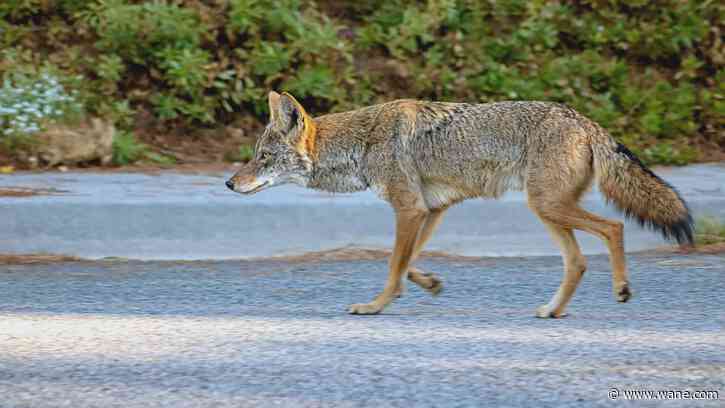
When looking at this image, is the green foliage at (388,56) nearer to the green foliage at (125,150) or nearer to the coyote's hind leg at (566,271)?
the green foliage at (125,150)

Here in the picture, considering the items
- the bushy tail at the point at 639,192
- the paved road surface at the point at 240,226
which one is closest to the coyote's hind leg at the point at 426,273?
the bushy tail at the point at 639,192

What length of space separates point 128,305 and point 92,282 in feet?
→ 2.56

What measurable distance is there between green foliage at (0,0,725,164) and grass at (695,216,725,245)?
1.93 meters

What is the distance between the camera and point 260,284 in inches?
279

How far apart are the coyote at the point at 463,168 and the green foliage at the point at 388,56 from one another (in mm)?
3855

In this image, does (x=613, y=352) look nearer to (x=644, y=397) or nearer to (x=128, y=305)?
(x=644, y=397)

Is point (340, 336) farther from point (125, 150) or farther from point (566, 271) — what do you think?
point (125, 150)

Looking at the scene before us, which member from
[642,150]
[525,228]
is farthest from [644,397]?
[642,150]

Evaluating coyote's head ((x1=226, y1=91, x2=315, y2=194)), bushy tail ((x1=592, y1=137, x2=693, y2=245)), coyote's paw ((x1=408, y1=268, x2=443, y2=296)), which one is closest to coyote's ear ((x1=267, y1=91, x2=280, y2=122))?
coyote's head ((x1=226, y1=91, x2=315, y2=194))

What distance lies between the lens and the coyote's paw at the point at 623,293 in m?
6.16

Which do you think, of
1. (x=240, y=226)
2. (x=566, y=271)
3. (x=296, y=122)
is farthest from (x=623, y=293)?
(x=240, y=226)

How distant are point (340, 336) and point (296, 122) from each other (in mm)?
1765

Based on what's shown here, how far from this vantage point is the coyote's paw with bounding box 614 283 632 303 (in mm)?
6156

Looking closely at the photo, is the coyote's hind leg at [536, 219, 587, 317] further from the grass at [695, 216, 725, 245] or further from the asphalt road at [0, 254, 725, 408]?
the grass at [695, 216, 725, 245]
